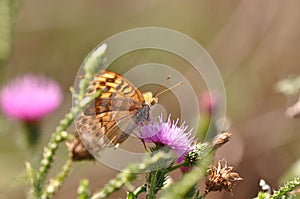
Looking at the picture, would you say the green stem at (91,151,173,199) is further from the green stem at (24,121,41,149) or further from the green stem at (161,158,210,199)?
the green stem at (24,121,41,149)

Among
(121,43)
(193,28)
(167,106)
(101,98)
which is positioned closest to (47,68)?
(121,43)

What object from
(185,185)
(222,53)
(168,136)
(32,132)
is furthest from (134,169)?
(222,53)

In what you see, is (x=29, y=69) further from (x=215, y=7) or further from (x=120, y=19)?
(x=215, y=7)

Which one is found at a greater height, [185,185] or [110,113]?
[110,113]

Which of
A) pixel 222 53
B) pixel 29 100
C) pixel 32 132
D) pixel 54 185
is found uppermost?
pixel 222 53

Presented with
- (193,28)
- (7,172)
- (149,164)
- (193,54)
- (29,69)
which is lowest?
(7,172)

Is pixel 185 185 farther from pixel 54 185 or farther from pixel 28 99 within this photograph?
pixel 28 99

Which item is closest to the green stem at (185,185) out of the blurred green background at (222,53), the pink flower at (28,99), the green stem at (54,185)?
the green stem at (54,185)
